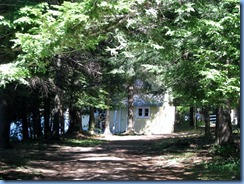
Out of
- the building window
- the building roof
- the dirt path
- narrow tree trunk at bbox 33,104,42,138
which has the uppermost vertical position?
the building roof

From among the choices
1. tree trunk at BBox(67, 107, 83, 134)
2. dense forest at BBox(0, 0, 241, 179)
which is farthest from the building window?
dense forest at BBox(0, 0, 241, 179)

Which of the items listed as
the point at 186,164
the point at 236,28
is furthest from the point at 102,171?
the point at 236,28

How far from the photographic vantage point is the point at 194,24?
7.95 m

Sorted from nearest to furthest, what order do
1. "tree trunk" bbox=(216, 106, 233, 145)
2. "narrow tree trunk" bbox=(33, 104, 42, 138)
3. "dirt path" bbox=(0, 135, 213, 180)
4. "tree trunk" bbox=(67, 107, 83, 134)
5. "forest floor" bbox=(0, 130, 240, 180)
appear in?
"forest floor" bbox=(0, 130, 240, 180), "dirt path" bbox=(0, 135, 213, 180), "tree trunk" bbox=(216, 106, 233, 145), "narrow tree trunk" bbox=(33, 104, 42, 138), "tree trunk" bbox=(67, 107, 83, 134)

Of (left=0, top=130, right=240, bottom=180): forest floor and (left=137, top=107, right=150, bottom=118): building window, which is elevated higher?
(left=137, top=107, right=150, bottom=118): building window

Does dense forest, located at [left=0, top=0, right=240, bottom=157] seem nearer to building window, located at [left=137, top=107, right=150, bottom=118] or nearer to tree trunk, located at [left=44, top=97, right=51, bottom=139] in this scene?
tree trunk, located at [left=44, top=97, right=51, bottom=139]

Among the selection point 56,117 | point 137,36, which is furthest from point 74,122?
point 137,36

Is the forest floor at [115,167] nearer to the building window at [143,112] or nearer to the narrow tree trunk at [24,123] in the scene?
the narrow tree trunk at [24,123]

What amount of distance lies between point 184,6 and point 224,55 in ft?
6.37

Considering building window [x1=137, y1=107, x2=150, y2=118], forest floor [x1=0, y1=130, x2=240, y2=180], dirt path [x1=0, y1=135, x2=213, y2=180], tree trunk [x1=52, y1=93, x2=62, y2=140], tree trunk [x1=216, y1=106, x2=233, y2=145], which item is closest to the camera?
forest floor [x1=0, y1=130, x2=240, y2=180]

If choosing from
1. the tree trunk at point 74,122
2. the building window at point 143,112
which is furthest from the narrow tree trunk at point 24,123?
the building window at point 143,112

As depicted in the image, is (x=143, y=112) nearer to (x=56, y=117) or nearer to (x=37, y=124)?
(x=37, y=124)

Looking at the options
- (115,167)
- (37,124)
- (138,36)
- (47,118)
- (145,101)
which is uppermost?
(138,36)

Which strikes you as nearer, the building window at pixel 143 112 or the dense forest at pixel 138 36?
the dense forest at pixel 138 36
